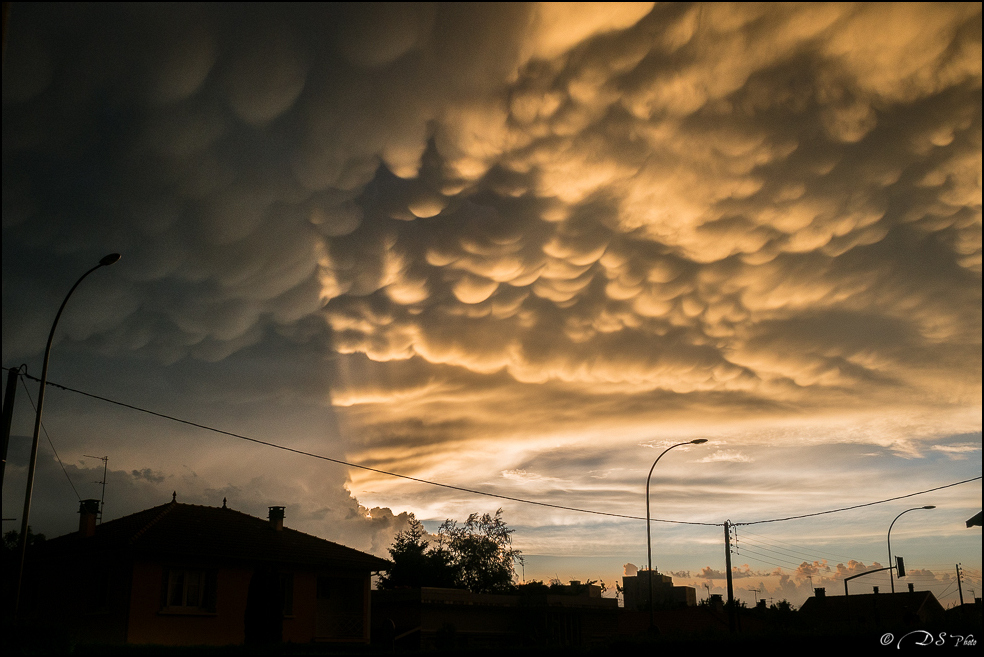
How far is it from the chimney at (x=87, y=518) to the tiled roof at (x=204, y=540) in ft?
0.95

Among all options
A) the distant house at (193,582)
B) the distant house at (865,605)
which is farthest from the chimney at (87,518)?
the distant house at (865,605)

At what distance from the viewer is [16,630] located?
12.9 m

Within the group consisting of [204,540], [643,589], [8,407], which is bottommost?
[643,589]

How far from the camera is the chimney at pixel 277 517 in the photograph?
3438 cm

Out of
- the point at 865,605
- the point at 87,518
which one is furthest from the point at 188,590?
the point at 865,605

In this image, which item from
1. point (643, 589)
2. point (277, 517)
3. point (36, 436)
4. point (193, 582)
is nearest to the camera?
point (36, 436)

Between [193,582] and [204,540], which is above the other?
[204,540]

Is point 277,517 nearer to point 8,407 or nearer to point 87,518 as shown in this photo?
point 87,518

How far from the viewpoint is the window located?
85.4 feet

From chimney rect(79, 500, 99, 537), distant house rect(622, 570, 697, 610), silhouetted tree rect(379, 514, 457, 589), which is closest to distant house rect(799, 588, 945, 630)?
distant house rect(622, 570, 697, 610)

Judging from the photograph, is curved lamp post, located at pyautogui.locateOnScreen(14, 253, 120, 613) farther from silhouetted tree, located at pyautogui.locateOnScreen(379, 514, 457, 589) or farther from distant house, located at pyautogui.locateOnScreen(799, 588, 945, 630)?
distant house, located at pyautogui.locateOnScreen(799, 588, 945, 630)

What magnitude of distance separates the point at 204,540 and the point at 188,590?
216 centimetres

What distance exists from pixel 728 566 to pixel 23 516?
125ft

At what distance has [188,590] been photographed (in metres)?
26.7
